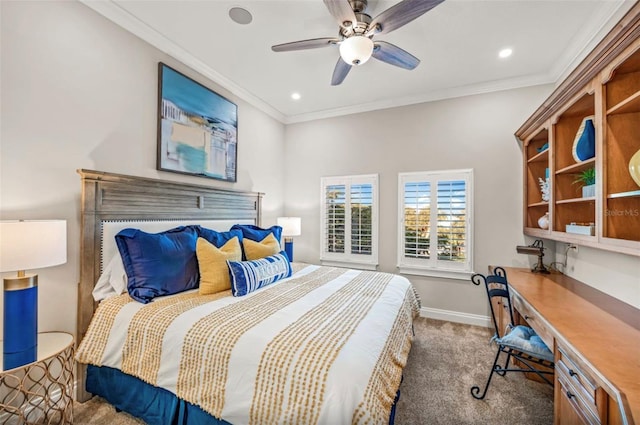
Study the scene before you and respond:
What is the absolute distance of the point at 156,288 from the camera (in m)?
2.02

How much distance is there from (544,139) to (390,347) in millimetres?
3066

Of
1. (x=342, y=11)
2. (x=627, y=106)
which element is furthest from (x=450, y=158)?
(x=342, y=11)

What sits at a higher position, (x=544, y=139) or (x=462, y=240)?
(x=544, y=139)

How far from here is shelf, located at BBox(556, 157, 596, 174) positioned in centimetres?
197

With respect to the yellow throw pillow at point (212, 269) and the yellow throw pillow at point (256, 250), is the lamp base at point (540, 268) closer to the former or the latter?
the yellow throw pillow at point (256, 250)

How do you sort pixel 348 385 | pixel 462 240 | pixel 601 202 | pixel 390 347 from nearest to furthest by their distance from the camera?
1. pixel 348 385
2. pixel 390 347
3. pixel 601 202
4. pixel 462 240

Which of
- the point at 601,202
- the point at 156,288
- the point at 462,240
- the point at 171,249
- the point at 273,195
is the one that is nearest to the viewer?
the point at 601,202

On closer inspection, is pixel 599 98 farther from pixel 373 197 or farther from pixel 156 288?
pixel 156 288

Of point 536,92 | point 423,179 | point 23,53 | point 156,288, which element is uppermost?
point 536,92

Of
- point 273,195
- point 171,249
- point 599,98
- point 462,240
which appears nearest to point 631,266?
point 599,98

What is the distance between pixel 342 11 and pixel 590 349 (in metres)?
2.34

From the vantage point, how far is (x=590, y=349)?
1295 mm

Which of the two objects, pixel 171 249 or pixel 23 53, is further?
pixel 171 249

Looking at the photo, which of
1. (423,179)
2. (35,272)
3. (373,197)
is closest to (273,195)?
(373,197)
